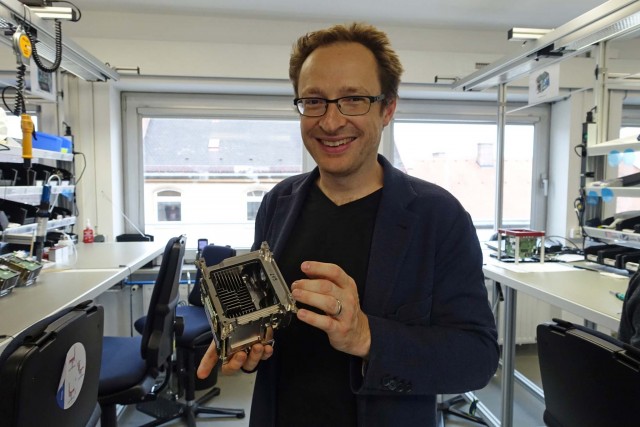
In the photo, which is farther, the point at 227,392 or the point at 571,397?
the point at 227,392

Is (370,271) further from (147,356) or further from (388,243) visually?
(147,356)

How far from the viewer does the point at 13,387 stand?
0.64 m

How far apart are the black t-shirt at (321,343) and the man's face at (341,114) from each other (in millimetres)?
114

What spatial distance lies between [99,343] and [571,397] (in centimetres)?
110

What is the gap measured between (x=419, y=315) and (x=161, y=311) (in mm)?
1293

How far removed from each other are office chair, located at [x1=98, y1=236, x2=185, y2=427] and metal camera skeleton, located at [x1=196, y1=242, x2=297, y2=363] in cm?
111

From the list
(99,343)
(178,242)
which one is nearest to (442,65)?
(178,242)

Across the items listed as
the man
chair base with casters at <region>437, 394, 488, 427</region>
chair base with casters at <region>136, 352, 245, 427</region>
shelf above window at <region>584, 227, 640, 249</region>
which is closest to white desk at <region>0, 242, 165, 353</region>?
chair base with casters at <region>136, 352, 245, 427</region>

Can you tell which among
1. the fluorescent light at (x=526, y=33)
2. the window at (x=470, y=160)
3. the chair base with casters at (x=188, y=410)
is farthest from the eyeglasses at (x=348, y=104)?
the window at (x=470, y=160)

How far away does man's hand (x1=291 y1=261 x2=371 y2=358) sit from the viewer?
2.00 feet

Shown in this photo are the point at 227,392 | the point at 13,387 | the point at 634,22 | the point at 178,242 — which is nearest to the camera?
the point at 13,387

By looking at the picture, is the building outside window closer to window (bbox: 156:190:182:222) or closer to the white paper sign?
window (bbox: 156:190:182:222)

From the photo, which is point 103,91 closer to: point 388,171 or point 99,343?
point 99,343

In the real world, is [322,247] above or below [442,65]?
below
